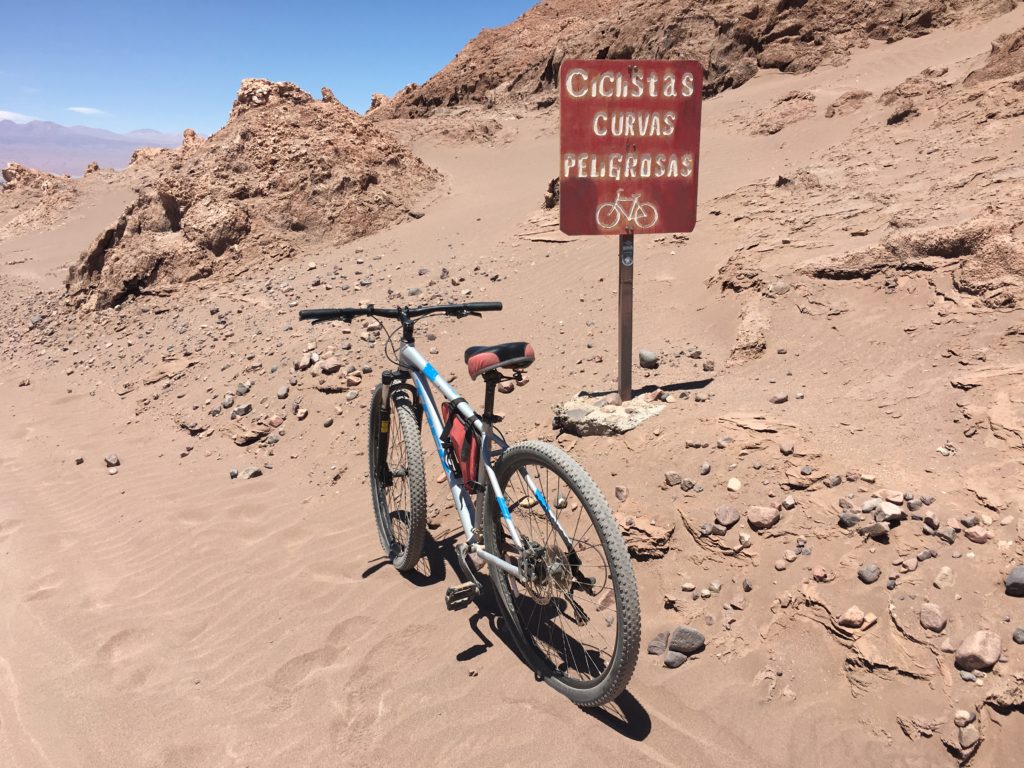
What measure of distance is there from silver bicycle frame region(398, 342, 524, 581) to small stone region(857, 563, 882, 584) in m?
1.36

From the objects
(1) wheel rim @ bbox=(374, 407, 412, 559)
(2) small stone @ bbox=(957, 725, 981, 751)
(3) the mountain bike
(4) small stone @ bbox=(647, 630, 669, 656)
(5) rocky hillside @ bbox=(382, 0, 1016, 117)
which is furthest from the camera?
(5) rocky hillside @ bbox=(382, 0, 1016, 117)

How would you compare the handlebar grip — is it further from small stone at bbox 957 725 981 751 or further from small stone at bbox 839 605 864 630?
small stone at bbox 957 725 981 751

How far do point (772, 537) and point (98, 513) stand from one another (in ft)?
15.5

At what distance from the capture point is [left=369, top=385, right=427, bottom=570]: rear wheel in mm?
3205

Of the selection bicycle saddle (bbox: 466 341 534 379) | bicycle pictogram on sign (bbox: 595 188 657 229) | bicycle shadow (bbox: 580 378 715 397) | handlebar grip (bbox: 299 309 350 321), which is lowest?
bicycle shadow (bbox: 580 378 715 397)

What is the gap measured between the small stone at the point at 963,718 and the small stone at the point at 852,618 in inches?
16.4

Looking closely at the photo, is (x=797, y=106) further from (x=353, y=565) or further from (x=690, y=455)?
(x=353, y=565)

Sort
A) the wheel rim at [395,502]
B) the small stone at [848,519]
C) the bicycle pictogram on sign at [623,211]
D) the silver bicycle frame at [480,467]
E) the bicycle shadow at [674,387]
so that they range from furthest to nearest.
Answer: the bicycle shadow at [674,387], the bicycle pictogram on sign at [623,211], the wheel rim at [395,502], the small stone at [848,519], the silver bicycle frame at [480,467]

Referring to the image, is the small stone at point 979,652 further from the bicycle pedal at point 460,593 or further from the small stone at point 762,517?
the bicycle pedal at point 460,593

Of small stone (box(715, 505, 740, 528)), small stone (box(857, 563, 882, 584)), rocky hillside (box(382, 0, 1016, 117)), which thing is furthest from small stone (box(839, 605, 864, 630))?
rocky hillside (box(382, 0, 1016, 117))

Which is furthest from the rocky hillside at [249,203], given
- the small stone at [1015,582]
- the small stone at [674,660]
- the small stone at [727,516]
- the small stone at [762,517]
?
the small stone at [1015,582]

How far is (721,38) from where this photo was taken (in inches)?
814

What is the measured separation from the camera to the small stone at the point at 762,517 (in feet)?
10.3

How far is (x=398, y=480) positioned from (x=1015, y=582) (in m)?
2.99
